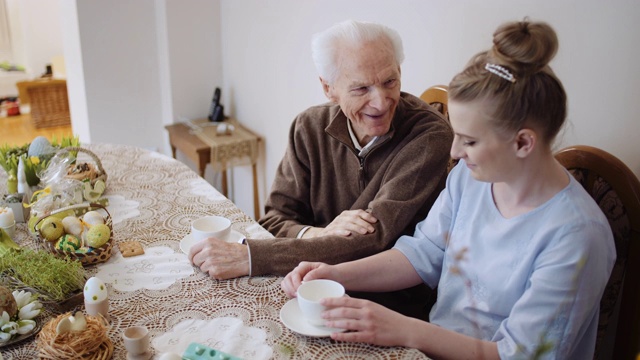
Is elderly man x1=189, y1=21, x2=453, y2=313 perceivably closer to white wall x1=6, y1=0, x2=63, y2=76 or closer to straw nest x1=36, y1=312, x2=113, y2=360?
straw nest x1=36, y1=312, x2=113, y2=360

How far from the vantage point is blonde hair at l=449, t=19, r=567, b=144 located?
1.06m

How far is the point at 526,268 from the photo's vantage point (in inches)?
44.5

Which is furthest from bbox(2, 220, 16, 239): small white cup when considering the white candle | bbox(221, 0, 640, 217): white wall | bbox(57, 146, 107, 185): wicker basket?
bbox(221, 0, 640, 217): white wall

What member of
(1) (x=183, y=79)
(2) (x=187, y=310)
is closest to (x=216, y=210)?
Answer: (2) (x=187, y=310)

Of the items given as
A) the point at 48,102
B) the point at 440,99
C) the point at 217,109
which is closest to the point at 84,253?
the point at 440,99

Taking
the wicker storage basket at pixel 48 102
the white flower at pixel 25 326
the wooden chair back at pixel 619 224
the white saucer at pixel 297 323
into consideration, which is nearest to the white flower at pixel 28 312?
the white flower at pixel 25 326

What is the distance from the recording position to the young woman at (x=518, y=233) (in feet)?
3.48

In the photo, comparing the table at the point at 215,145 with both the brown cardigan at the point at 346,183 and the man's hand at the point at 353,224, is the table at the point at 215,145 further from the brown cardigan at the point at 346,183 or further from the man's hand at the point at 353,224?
the man's hand at the point at 353,224

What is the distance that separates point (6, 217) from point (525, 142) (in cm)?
134

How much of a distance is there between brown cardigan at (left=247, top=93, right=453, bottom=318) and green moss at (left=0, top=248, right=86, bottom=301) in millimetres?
397

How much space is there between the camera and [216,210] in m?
1.73

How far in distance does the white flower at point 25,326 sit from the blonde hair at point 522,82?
0.96 meters

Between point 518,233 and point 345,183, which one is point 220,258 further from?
point 518,233

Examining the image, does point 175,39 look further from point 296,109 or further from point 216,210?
point 216,210
